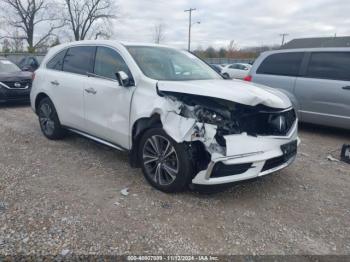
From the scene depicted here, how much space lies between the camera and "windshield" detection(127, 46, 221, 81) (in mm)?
3816

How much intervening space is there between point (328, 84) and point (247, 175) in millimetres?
3709

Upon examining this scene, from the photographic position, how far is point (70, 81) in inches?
181

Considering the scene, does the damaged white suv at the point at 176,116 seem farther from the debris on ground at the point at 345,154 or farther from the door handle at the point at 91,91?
the debris on ground at the point at 345,154

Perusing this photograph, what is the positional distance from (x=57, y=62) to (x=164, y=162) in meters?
3.02

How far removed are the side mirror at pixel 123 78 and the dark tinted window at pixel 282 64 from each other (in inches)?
161

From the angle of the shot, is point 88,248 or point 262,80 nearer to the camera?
point 88,248

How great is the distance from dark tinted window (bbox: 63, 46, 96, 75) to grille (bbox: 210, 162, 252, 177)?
2.50m

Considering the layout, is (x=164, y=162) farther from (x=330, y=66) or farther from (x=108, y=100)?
(x=330, y=66)

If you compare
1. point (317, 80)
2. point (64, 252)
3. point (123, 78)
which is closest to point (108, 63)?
point (123, 78)

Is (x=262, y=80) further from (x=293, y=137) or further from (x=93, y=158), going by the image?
(x=93, y=158)

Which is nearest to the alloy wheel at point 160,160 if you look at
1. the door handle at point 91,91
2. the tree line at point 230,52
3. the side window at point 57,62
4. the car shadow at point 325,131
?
the door handle at point 91,91

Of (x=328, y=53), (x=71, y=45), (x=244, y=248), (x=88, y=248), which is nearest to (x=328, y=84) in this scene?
(x=328, y=53)

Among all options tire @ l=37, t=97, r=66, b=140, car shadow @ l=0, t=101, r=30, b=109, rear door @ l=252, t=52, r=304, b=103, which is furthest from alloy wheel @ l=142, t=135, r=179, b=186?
car shadow @ l=0, t=101, r=30, b=109

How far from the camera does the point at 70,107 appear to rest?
467 centimetres
